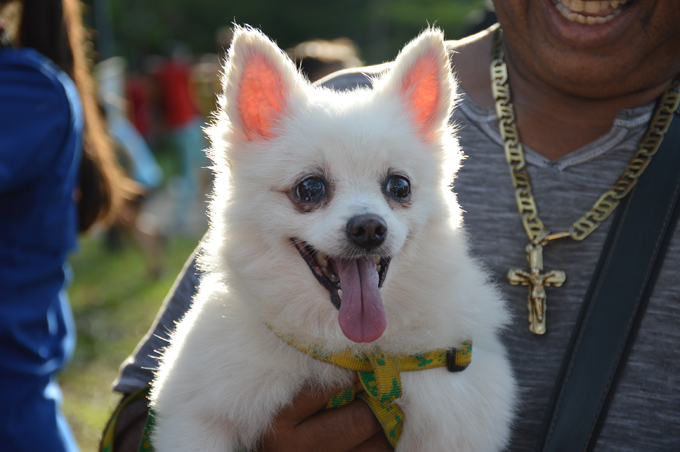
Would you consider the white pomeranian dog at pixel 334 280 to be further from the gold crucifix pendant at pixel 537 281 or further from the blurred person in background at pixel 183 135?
the blurred person in background at pixel 183 135

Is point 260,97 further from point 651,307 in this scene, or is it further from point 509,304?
point 651,307

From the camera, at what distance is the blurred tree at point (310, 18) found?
126 feet

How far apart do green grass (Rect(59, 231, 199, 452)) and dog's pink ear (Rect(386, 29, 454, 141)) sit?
2833 mm

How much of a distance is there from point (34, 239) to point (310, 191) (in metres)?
1.22

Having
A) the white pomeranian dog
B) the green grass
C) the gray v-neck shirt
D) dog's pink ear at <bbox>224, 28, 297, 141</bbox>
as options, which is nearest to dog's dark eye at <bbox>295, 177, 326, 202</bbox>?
the white pomeranian dog

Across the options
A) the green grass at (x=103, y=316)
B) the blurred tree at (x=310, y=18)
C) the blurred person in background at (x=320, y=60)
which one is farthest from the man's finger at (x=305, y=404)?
the blurred tree at (x=310, y=18)

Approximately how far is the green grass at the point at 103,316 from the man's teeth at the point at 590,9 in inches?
134

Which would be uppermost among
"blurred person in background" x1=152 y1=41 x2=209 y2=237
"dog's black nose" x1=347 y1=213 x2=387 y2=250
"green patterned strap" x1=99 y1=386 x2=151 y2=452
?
"dog's black nose" x1=347 y1=213 x2=387 y2=250

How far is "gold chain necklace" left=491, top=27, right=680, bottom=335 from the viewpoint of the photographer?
7.13 feet

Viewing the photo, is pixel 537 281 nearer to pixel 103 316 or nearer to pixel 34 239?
pixel 34 239

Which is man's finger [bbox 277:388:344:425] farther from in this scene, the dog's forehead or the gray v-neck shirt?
the dog's forehead

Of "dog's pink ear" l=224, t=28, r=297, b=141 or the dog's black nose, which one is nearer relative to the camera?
the dog's black nose

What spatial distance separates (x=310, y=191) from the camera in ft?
6.81

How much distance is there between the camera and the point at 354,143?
2.08 m
